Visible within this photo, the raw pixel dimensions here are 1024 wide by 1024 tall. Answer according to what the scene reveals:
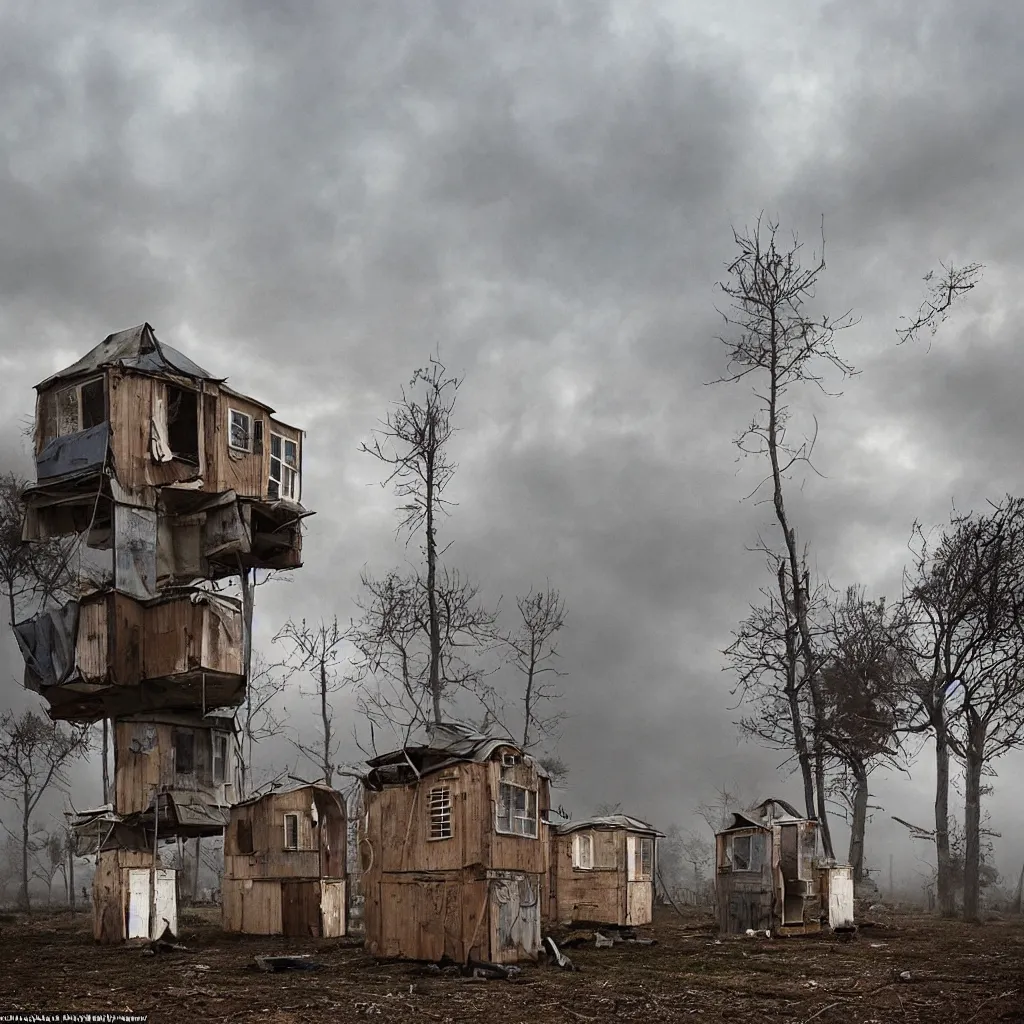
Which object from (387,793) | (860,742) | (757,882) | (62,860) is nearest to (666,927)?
(757,882)

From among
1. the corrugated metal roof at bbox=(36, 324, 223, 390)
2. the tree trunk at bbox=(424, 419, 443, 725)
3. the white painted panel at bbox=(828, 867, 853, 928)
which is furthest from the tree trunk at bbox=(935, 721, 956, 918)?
the corrugated metal roof at bbox=(36, 324, 223, 390)

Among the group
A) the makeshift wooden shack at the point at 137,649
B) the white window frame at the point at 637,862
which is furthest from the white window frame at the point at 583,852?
the makeshift wooden shack at the point at 137,649

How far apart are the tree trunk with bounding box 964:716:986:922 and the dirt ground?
6878mm

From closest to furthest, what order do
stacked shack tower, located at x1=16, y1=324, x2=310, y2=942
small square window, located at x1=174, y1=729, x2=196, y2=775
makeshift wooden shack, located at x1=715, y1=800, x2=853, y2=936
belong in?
stacked shack tower, located at x1=16, y1=324, x2=310, y2=942 → makeshift wooden shack, located at x1=715, y1=800, x2=853, y2=936 → small square window, located at x1=174, y1=729, x2=196, y2=775

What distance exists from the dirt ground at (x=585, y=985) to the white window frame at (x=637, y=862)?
8063 millimetres

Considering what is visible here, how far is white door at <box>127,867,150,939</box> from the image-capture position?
97.0 feet

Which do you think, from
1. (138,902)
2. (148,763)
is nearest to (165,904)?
(138,902)

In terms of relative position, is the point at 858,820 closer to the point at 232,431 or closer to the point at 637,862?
the point at 637,862

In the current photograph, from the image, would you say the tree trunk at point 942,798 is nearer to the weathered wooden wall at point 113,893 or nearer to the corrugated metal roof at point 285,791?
the corrugated metal roof at point 285,791

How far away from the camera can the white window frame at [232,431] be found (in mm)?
32250

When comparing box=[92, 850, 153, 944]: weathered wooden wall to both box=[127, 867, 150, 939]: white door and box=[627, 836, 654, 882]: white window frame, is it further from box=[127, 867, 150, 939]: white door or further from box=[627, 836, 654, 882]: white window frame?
box=[627, 836, 654, 882]: white window frame

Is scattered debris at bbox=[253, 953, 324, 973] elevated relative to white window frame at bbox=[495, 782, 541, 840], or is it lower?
lower

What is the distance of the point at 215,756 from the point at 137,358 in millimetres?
12185

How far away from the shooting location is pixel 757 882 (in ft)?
102
